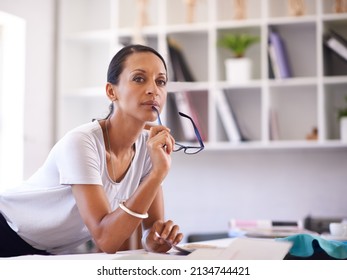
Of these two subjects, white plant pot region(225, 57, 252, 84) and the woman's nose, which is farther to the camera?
white plant pot region(225, 57, 252, 84)

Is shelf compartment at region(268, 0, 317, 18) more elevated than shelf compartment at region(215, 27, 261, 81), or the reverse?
shelf compartment at region(268, 0, 317, 18)

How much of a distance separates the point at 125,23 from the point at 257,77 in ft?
2.22

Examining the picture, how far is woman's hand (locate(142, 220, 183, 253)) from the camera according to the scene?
3.28 feet

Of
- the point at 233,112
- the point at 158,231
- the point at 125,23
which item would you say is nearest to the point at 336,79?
the point at 233,112

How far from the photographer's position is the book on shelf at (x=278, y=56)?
230 cm

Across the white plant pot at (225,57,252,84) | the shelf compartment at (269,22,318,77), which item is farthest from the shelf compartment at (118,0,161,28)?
the shelf compartment at (269,22,318,77)

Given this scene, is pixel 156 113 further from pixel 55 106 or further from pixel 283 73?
pixel 55 106

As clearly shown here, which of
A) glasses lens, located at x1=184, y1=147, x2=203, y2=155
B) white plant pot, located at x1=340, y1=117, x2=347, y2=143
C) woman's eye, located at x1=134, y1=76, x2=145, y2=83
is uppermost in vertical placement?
woman's eye, located at x1=134, y1=76, x2=145, y2=83

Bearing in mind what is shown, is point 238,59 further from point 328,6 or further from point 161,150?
point 161,150

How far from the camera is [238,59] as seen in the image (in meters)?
2.36

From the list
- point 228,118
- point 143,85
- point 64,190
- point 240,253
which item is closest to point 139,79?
point 143,85

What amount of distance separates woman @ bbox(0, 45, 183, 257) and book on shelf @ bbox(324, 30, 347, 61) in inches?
51.0

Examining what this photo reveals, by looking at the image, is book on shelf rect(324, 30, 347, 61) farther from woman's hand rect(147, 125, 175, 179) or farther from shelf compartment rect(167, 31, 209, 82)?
woman's hand rect(147, 125, 175, 179)

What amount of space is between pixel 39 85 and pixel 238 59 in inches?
34.0
